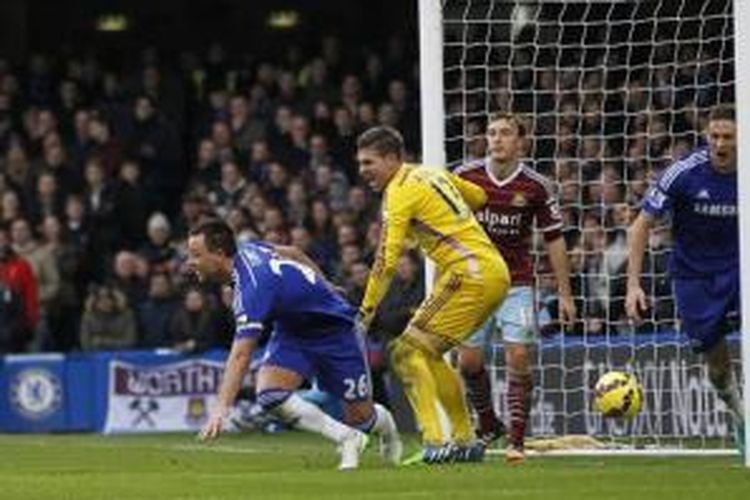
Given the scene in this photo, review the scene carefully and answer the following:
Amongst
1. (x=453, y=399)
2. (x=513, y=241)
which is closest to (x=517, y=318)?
(x=513, y=241)

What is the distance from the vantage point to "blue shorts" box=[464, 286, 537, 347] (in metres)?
17.2

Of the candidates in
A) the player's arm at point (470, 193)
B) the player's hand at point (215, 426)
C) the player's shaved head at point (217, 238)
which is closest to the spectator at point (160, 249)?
the player's arm at point (470, 193)

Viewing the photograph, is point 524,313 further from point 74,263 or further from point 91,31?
point 91,31

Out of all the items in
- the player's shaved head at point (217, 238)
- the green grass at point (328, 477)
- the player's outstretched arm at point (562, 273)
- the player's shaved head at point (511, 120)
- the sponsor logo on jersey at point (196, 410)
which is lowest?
the sponsor logo on jersey at point (196, 410)

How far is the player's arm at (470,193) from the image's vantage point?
16.6 meters

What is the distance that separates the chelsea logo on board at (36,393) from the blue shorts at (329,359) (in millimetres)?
10416

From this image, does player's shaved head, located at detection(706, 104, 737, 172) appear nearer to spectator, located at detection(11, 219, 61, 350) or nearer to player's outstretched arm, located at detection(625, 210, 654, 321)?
player's outstretched arm, located at detection(625, 210, 654, 321)

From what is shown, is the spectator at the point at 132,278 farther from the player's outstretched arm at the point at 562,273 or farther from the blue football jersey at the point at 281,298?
the blue football jersey at the point at 281,298

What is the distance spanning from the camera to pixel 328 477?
47.9ft

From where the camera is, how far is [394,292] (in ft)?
77.9

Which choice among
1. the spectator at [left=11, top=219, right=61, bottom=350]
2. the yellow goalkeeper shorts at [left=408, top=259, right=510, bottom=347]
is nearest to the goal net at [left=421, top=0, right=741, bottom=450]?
the yellow goalkeeper shorts at [left=408, top=259, right=510, bottom=347]

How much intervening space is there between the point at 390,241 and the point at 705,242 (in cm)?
214

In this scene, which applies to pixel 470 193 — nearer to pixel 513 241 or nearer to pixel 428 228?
pixel 428 228

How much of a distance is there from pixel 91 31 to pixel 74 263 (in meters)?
8.61
